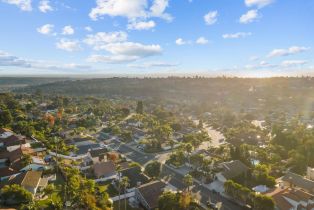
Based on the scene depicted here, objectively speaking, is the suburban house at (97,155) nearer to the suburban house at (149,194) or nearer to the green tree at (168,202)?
the suburban house at (149,194)

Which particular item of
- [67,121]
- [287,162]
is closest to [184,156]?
[287,162]

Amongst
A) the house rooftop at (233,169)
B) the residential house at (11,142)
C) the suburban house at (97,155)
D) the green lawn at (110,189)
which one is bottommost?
the green lawn at (110,189)

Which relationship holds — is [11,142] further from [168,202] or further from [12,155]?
[168,202]

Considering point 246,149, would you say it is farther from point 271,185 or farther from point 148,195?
point 148,195

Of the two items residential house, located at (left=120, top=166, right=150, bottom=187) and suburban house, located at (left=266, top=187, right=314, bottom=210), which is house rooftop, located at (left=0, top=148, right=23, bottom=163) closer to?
residential house, located at (left=120, top=166, right=150, bottom=187)

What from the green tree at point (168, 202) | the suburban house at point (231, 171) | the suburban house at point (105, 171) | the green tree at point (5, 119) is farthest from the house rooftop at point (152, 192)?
the green tree at point (5, 119)

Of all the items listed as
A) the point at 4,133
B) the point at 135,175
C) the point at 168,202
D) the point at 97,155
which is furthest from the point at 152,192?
the point at 4,133
